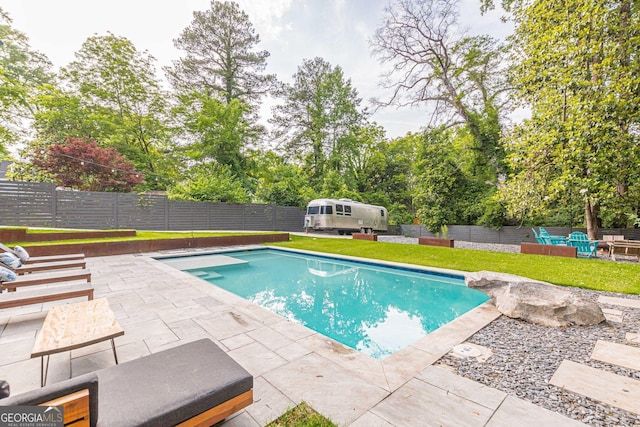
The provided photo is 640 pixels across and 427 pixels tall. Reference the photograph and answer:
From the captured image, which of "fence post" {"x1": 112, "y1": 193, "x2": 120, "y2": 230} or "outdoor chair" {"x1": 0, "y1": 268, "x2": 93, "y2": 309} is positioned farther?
"fence post" {"x1": 112, "y1": 193, "x2": 120, "y2": 230}

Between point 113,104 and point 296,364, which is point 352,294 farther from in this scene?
point 113,104

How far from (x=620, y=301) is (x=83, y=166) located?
19.3 m

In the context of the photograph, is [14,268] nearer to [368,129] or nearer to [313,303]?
[313,303]

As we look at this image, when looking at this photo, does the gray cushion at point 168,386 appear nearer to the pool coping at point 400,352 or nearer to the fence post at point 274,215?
the pool coping at point 400,352

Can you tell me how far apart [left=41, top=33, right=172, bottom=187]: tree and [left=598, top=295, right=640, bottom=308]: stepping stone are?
21.4 meters

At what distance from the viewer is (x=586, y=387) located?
2.10m

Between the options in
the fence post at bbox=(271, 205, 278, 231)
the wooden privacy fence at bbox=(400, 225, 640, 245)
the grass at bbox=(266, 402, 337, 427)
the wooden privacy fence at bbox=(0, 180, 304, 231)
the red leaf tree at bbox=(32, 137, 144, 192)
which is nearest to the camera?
the grass at bbox=(266, 402, 337, 427)

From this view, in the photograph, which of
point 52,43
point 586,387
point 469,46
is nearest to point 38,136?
point 52,43

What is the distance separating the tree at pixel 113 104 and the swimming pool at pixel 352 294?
1388 cm

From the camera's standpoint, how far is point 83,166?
13.1 meters

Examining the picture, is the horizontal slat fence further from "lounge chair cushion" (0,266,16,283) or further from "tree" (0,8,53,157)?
"lounge chair cushion" (0,266,16,283)

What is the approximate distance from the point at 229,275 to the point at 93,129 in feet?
56.5

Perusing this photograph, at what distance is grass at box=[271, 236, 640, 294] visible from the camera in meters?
5.29

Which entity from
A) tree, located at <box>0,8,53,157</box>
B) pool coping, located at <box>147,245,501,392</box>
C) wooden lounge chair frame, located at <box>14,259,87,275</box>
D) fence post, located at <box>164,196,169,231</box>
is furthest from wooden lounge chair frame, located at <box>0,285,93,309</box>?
tree, located at <box>0,8,53,157</box>
